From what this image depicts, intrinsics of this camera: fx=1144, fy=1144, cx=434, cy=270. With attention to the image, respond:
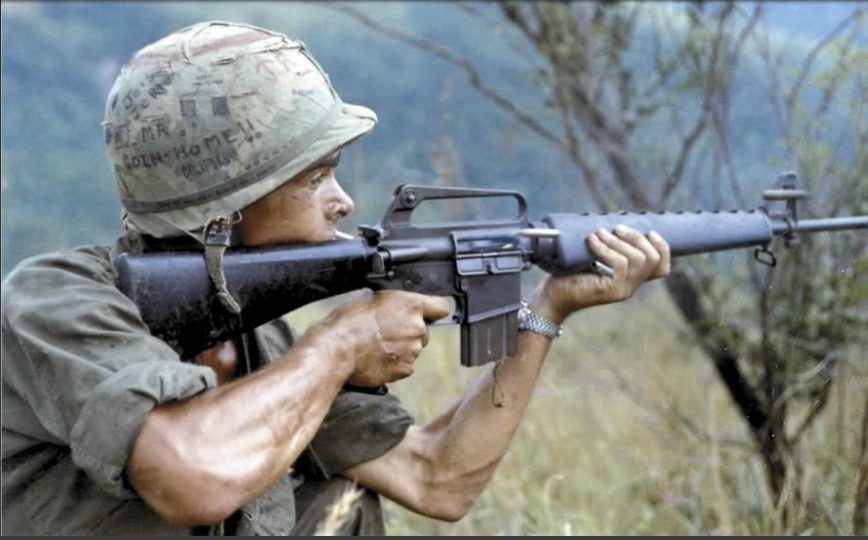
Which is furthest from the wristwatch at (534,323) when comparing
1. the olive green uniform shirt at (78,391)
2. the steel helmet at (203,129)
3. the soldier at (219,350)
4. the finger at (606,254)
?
the olive green uniform shirt at (78,391)

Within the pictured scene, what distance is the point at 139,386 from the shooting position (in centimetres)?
211

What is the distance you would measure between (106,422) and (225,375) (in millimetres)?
675

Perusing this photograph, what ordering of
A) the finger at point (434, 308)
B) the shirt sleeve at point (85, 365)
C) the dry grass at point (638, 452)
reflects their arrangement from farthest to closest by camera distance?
the dry grass at point (638, 452) < the finger at point (434, 308) < the shirt sleeve at point (85, 365)

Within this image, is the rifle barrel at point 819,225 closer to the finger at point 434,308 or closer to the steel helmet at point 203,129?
the finger at point 434,308

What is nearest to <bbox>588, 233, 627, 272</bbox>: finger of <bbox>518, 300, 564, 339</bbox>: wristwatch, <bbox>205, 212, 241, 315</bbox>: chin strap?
<bbox>518, 300, 564, 339</bbox>: wristwatch

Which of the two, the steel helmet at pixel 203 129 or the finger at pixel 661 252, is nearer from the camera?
the steel helmet at pixel 203 129

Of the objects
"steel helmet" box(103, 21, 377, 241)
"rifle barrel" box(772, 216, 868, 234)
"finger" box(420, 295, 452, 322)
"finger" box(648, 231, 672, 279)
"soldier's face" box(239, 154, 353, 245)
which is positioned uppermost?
"steel helmet" box(103, 21, 377, 241)

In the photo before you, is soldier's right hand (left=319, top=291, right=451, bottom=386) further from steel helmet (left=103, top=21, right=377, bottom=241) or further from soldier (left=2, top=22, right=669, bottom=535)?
steel helmet (left=103, top=21, right=377, bottom=241)

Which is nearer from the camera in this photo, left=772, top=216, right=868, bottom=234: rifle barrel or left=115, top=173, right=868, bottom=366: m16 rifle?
left=115, top=173, right=868, bottom=366: m16 rifle

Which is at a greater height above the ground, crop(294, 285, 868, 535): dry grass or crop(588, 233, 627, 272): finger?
crop(588, 233, 627, 272): finger

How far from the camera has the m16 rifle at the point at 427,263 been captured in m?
2.39

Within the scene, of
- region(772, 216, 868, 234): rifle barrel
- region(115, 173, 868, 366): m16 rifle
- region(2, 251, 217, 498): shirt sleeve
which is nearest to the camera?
region(2, 251, 217, 498): shirt sleeve

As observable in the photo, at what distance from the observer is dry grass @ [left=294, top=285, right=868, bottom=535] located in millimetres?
4113

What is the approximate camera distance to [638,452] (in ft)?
16.4
